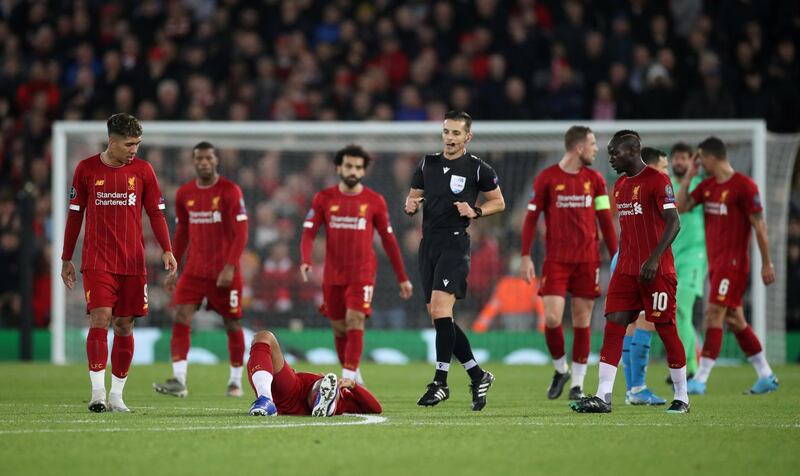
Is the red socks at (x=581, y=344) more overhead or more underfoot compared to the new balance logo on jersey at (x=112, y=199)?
more underfoot

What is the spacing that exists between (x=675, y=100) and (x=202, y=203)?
9.26 meters

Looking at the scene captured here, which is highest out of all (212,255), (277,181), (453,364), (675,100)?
(675,100)

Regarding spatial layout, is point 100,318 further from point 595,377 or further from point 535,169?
point 535,169

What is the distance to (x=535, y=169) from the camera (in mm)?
18141

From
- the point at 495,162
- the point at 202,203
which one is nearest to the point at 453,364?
the point at 495,162

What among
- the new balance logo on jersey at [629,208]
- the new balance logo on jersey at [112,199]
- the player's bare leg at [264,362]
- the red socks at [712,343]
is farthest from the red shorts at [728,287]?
the new balance logo on jersey at [112,199]

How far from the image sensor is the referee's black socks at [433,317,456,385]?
31.0 ft

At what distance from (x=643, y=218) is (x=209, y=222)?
15.6 feet

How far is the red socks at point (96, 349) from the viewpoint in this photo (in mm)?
9055

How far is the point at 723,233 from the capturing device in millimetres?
11898

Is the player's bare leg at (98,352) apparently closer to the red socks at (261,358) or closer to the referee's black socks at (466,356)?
the red socks at (261,358)

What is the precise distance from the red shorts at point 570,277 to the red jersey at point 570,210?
0.07m

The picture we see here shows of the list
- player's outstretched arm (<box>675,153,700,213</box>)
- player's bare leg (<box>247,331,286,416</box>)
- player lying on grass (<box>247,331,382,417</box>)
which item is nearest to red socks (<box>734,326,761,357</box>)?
player's outstretched arm (<box>675,153,700,213</box>)

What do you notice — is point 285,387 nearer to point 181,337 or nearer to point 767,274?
point 181,337
